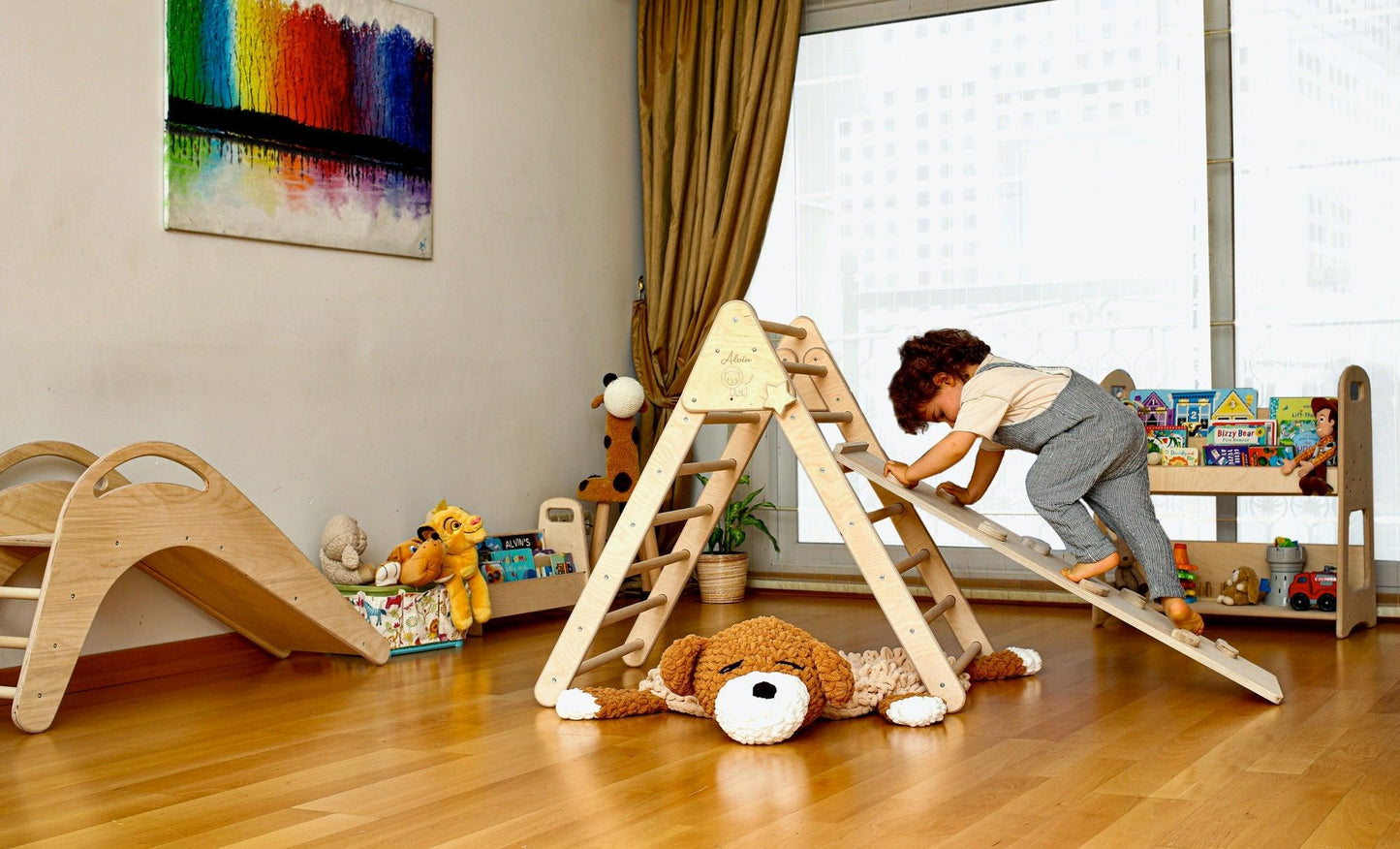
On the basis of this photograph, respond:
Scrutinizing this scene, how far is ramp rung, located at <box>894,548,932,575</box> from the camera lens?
104 inches

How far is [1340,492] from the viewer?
11.1 feet

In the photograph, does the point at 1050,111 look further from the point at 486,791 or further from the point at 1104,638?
the point at 486,791

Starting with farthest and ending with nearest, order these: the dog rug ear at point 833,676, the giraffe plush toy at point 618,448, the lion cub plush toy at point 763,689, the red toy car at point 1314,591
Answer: the giraffe plush toy at point 618,448 < the red toy car at point 1314,591 < the dog rug ear at point 833,676 < the lion cub plush toy at point 763,689

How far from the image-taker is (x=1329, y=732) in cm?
225

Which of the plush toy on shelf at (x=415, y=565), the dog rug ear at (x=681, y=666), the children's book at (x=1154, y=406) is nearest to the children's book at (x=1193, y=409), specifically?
the children's book at (x=1154, y=406)

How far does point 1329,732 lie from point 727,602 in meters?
2.33

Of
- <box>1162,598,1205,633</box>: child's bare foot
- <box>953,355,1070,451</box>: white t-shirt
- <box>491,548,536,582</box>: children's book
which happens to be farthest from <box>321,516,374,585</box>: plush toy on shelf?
<box>1162,598,1205,633</box>: child's bare foot

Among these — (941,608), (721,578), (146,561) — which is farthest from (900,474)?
(721,578)

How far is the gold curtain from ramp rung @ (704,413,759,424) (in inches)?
65.8

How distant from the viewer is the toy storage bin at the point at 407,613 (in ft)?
10.6

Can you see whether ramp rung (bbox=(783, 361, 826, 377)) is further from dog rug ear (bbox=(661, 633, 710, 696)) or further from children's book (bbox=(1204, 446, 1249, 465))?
children's book (bbox=(1204, 446, 1249, 465))

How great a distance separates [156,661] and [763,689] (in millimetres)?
1629

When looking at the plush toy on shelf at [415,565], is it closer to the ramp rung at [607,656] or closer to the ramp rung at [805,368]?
the ramp rung at [607,656]

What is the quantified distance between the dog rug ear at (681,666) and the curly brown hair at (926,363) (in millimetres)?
729
